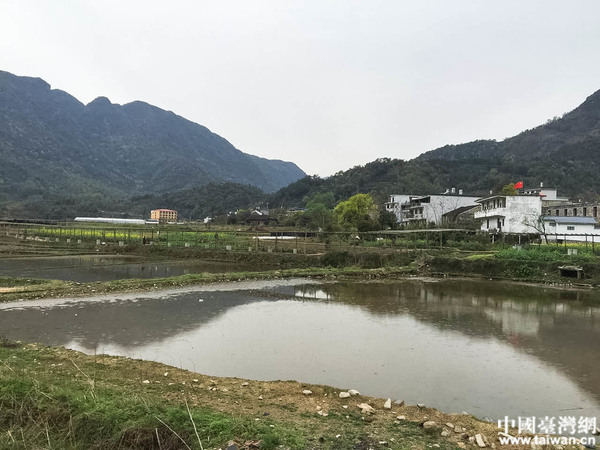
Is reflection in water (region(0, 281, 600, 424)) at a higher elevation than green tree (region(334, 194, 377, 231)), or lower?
lower

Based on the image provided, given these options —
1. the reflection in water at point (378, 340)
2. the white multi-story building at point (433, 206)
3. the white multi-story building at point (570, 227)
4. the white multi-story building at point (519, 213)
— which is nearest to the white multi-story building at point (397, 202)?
the white multi-story building at point (433, 206)

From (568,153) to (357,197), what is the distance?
97.4 meters

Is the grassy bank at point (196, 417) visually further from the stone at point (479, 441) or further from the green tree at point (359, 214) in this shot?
the green tree at point (359, 214)

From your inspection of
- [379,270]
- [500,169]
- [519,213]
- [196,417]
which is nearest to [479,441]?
[196,417]

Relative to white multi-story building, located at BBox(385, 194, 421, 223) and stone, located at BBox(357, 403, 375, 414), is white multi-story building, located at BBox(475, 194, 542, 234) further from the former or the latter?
stone, located at BBox(357, 403, 375, 414)

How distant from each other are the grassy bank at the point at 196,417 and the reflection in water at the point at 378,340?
123 cm

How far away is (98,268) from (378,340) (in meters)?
25.3

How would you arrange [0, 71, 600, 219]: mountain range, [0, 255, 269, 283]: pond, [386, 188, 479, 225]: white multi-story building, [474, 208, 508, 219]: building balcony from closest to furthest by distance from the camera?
[0, 255, 269, 283]: pond < [474, 208, 508, 219]: building balcony < [386, 188, 479, 225]: white multi-story building < [0, 71, 600, 219]: mountain range

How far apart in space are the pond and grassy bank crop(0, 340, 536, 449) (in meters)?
18.8

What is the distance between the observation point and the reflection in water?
23.6 feet

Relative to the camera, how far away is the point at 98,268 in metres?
28.5

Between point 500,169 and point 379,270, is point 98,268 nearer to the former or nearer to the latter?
point 379,270

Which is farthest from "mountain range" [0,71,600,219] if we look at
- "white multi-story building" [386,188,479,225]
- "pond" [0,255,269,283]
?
"pond" [0,255,269,283]

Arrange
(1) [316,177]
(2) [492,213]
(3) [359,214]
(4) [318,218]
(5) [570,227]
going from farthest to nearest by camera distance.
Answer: (1) [316,177] < (4) [318,218] < (3) [359,214] < (2) [492,213] < (5) [570,227]
